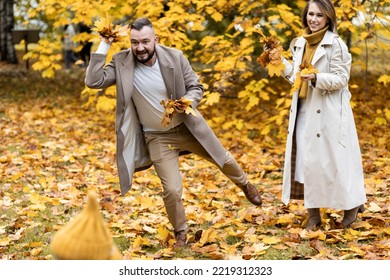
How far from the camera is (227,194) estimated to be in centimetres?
681

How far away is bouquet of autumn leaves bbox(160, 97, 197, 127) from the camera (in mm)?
4629

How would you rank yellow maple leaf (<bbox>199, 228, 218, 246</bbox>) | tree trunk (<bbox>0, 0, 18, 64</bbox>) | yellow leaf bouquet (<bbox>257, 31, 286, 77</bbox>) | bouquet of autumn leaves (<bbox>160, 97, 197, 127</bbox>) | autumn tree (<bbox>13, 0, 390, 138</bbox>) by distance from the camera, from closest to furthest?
bouquet of autumn leaves (<bbox>160, 97, 197, 127</bbox>) → yellow maple leaf (<bbox>199, 228, 218, 246</bbox>) → yellow leaf bouquet (<bbox>257, 31, 286, 77</bbox>) → autumn tree (<bbox>13, 0, 390, 138</bbox>) → tree trunk (<bbox>0, 0, 18, 64</bbox>)

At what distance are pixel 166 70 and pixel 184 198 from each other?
2193mm

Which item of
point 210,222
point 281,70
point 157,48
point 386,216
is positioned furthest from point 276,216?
point 157,48

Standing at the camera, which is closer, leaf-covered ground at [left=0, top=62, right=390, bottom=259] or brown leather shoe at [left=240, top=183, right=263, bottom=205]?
leaf-covered ground at [left=0, top=62, right=390, bottom=259]

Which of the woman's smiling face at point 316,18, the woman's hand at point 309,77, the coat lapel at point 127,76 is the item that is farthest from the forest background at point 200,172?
the coat lapel at point 127,76

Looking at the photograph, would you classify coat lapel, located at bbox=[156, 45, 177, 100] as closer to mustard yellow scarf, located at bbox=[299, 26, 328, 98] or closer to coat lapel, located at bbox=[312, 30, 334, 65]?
mustard yellow scarf, located at bbox=[299, 26, 328, 98]

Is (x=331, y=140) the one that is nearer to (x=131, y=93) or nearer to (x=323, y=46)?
(x=323, y=46)

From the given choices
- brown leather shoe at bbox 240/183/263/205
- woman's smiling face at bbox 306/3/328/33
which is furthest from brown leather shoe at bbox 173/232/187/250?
woman's smiling face at bbox 306/3/328/33

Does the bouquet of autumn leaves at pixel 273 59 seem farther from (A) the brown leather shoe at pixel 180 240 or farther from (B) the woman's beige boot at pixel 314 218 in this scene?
(A) the brown leather shoe at pixel 180 240

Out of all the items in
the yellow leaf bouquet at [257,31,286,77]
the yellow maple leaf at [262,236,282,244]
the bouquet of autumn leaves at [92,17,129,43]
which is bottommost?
the yellow maple leaf at [262,236,282,244]

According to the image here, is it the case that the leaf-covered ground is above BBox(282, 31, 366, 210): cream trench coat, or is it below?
below

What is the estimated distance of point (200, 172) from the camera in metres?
8.03

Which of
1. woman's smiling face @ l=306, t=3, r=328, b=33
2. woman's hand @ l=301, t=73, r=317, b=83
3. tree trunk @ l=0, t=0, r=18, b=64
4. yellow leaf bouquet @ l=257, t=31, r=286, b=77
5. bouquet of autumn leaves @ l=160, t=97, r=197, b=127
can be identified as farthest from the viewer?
tree trunk @ l=0, t=0, r=18, b=64
